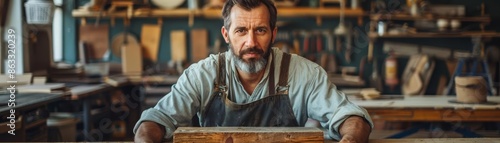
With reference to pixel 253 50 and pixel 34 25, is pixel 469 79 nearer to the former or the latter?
pixel 253 50

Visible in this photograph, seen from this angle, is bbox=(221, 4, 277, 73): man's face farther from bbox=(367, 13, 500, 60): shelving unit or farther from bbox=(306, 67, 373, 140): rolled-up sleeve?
bbox=(367, 13, 500, 60): shelving unit

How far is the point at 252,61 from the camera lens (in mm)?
2480

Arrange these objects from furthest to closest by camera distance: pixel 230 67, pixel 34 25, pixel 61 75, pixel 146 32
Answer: pixel 146 32
pixel 61 75
pixel 34 25
pixel 230 67

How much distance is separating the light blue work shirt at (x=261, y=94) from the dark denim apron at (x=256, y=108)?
0.07 feet

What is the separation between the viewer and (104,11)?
6766mm

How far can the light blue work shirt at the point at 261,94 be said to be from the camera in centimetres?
237

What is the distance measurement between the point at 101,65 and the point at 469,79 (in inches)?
169

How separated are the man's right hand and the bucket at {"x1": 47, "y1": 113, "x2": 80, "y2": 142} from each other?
251 centimetres

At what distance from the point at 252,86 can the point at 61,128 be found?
8.57ft

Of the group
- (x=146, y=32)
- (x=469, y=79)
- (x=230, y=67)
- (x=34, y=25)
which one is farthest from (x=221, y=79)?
(x=146, y=32)

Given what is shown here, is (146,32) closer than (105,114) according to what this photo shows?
No

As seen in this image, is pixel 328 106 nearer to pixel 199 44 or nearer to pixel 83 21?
pixel 199 44

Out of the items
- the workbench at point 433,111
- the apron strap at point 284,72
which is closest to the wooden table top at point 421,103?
the workbench at point 433,111

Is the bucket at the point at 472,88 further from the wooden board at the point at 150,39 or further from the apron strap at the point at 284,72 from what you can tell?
the wooden board at the point at 150,39
